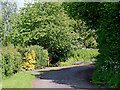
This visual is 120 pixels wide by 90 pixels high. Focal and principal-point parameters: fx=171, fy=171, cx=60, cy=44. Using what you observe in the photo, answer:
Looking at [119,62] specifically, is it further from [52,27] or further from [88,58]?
[88,58]

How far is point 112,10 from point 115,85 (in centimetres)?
450

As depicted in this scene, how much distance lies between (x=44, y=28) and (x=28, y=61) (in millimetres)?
7528

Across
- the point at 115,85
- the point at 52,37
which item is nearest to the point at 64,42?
the point at 52,37

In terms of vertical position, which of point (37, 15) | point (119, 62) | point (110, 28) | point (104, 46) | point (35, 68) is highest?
point (37, 15)

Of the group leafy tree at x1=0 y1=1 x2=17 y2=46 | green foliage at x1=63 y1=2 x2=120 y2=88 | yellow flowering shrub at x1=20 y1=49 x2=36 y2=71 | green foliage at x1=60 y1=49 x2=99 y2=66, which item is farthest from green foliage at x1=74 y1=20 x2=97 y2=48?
green foliage at x1=63 y1=2 x2=120 y2=88

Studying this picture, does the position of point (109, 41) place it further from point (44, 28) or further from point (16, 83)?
point (44, 28)

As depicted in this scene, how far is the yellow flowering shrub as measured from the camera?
17.6 m

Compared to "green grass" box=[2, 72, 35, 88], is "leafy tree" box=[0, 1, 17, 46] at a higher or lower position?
higher

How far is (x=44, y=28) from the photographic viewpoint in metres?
24.1

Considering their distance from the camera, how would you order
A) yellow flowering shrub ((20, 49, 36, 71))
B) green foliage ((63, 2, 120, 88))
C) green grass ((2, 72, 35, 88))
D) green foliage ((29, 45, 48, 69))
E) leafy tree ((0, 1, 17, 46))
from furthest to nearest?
leafy tree ((0, 1, 17, 46)), green foliage ((29, 45, 48, 69)), yellow flowering shrub ((20, 49, 36, 71)), green foliage ((63, 2, 120, 88)), green grass ((2, 72, 35, 88))

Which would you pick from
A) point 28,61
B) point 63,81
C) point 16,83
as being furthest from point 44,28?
point 16,83

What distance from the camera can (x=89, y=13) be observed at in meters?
13.0

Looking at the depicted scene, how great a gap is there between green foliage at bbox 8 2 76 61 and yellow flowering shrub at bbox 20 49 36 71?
5.62 metres

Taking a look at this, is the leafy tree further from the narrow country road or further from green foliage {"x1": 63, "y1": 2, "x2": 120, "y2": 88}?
green foliage {"x1": 63, "y1": 2, "x2": 120, "y2": 88}
